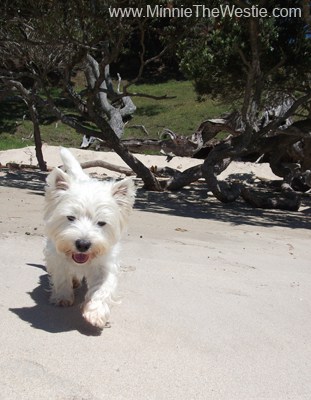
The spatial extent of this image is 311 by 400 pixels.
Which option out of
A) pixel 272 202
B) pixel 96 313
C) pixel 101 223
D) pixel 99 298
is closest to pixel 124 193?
pixel 101 223

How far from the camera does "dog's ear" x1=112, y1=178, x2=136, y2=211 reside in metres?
3.93

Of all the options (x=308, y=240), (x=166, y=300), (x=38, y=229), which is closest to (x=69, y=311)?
(x=166, y=300)

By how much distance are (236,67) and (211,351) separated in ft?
36.5

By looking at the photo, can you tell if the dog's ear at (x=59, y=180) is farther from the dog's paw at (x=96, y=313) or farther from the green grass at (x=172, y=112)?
the green grass at (x=172, y=112)

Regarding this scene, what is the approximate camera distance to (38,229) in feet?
21.2

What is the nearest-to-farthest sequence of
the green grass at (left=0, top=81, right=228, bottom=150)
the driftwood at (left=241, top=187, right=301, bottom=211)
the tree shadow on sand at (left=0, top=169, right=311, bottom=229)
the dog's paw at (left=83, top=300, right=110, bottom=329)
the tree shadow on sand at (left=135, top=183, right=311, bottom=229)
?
the dog's paw at (left=83, top=300, right=110, bottom=329), the tree shadow on sand at (left=135, top=183, right=311, bottom=229), the tree shadow on sand at (left=0, top=169, right=311, bottom=229), the driftwood at (left=241, top=187, right=301, bottom=211), the green grass at (left=0, top=81, right=228, bottom=150)

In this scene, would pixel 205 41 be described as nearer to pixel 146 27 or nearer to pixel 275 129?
pixel 146 27

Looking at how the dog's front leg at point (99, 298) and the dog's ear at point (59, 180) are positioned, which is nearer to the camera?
the dog's front leg at point (99, 298)

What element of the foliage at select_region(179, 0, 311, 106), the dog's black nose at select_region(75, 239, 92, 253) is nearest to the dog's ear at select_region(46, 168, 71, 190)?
the dog's black nose at select_region(75, 239, 92, 253)

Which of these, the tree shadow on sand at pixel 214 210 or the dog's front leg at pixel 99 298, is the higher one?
the dog's front leg at pixel 99 298

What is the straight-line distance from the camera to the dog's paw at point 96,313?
350cm

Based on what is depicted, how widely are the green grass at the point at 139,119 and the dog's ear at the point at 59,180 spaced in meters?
17.5

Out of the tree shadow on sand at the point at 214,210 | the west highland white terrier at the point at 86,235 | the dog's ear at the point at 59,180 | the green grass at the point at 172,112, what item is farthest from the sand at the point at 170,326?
the green grass at the point at 172,112

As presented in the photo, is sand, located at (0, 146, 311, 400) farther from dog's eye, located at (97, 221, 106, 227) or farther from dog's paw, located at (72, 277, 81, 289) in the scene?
dog's eye, located at (97, 221, 106, 227)
